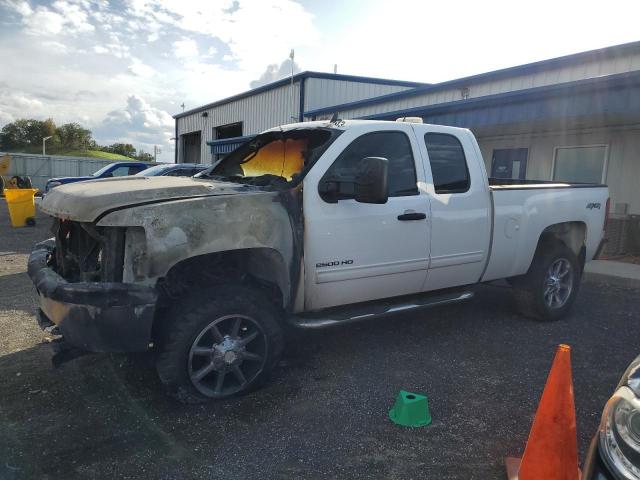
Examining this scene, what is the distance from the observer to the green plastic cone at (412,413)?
3.18m

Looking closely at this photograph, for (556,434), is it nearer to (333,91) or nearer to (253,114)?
(333,91)

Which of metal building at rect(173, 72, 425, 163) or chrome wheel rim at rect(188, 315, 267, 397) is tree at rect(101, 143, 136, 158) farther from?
chrome wheel rim at rect(188, 315, 267, 397)

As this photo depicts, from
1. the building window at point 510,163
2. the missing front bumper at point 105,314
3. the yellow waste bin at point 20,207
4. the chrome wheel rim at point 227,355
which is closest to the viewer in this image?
the missing front bumper at point 105,314

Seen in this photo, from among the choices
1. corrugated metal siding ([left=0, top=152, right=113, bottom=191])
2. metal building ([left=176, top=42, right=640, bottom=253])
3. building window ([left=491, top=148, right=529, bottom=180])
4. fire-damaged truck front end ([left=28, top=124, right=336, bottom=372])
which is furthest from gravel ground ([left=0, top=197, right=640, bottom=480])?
corrugated metal siding ([left=0, top=152, right=113, bottom=191])

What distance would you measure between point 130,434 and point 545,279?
172 inches

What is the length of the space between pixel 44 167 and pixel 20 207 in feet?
84.6

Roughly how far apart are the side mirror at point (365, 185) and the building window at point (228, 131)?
21.8 m

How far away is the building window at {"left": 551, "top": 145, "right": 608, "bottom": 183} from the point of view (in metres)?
10.5

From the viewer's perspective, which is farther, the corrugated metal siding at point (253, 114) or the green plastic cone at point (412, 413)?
the corrugated metal siding at point (253, 114)

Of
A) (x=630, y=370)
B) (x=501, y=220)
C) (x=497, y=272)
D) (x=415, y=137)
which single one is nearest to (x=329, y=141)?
(x=415, y=137)

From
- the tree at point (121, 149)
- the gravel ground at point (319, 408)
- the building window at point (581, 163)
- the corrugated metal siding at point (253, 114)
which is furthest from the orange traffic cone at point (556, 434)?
the tree at point (121, 149)

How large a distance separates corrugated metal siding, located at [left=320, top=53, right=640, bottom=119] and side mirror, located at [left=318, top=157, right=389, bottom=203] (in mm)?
8500

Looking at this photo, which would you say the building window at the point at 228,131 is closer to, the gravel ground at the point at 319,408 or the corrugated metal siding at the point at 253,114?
the corrugated metal siding at the point at 253,114

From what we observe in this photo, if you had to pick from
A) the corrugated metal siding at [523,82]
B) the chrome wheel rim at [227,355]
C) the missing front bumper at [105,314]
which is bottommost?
the chrome wheel rim at [227,355]
